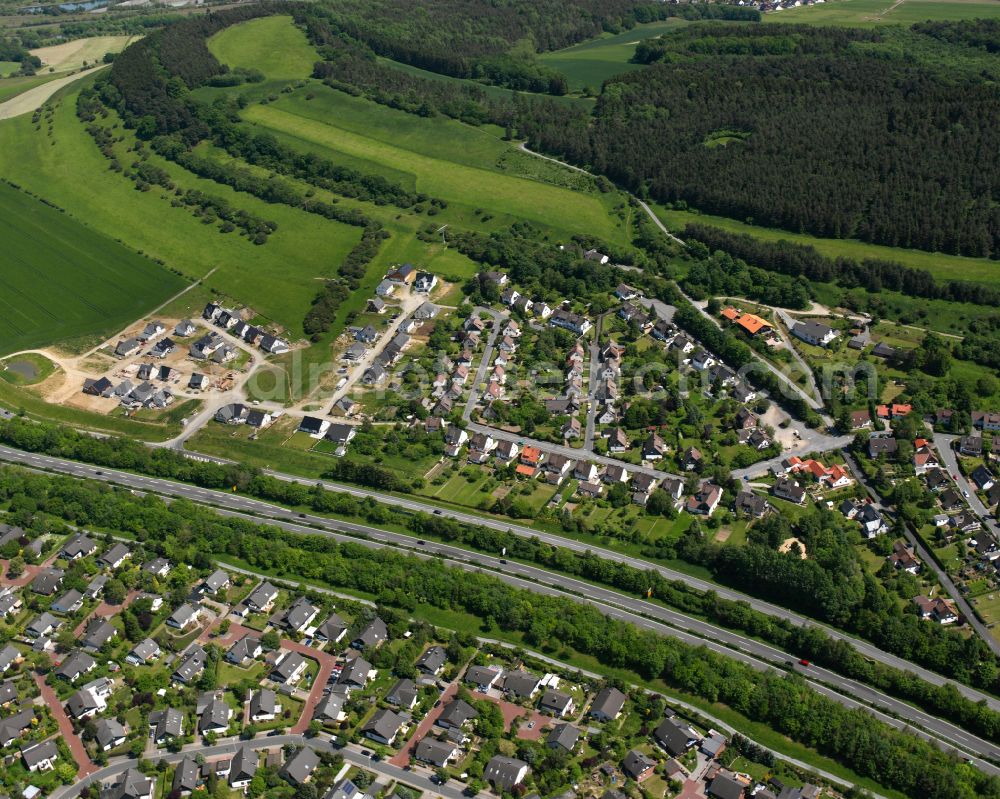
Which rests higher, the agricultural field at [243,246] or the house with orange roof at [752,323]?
the agricultural field at [243,246]

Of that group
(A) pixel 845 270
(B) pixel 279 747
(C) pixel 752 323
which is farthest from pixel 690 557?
(A) pixel 845 270

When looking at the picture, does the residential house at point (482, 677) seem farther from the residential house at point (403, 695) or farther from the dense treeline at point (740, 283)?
the dense treeline at point (740, 283)

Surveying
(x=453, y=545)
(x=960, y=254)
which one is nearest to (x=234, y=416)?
(x=453, y=545)

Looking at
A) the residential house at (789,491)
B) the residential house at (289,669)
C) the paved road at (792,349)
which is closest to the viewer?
the residential house at (289,669)

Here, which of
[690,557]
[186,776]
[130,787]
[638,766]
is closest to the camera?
[130,787]

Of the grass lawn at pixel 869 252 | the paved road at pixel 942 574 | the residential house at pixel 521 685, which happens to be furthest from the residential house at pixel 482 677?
the grass lawn at pixel 869 252

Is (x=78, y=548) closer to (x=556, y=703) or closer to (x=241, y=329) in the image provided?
(x=241, y=329)

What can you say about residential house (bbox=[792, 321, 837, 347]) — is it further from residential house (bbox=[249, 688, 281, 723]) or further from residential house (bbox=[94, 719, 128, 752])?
residential house (bbox=[94, 719, 128, 752])

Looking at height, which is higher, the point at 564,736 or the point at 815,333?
the point at 564,736
